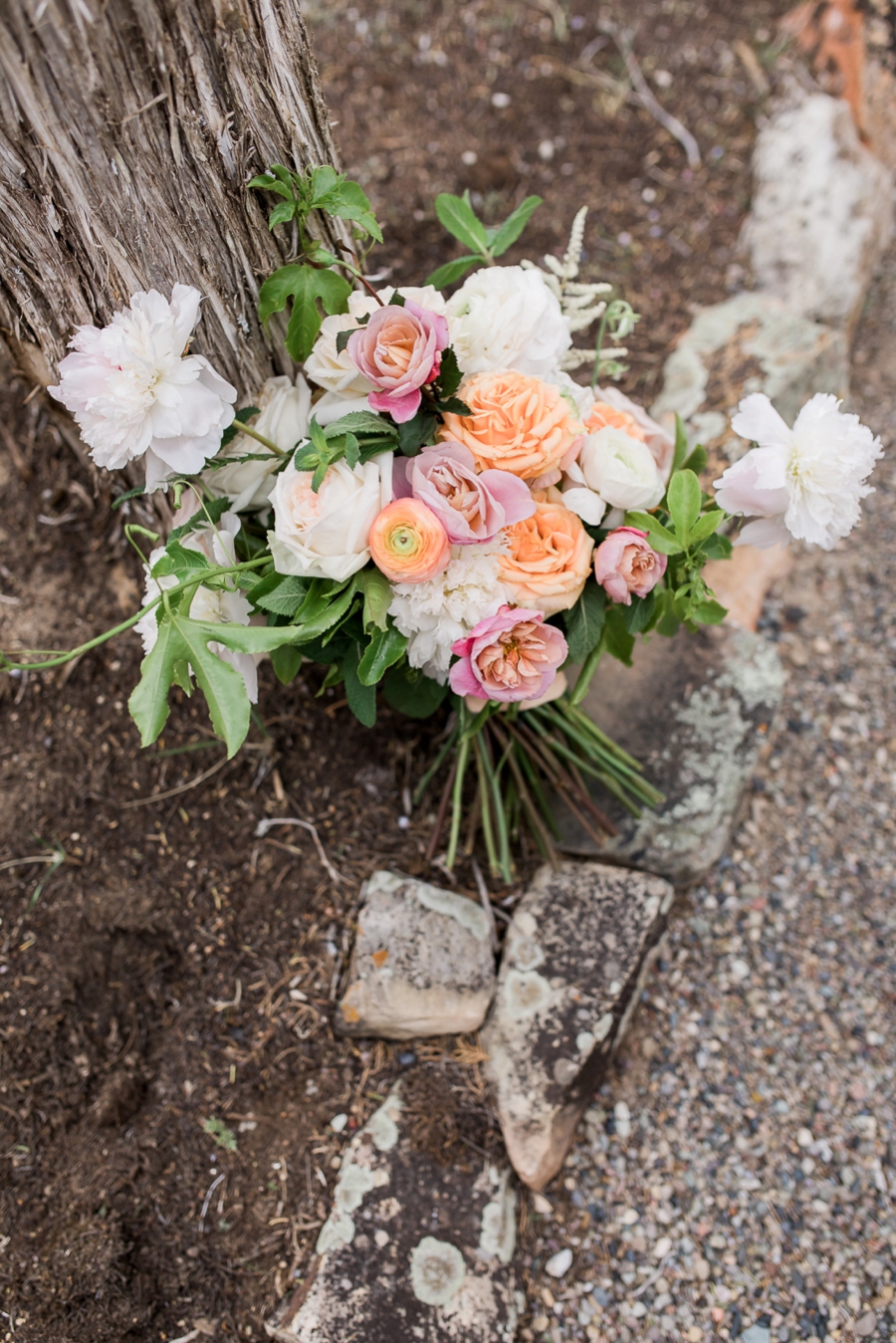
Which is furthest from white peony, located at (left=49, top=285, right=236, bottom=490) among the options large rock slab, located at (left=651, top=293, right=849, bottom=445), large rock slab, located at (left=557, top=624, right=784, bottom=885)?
large rock slab, located at (left=651, top=293, right=849, bottom=445)

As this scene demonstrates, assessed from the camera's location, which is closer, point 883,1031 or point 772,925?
point 883,1031

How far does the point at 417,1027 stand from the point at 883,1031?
3.64 ft

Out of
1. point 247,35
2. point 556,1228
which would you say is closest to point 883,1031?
point 556,1228

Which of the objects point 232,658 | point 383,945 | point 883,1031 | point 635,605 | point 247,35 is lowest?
point 883,1031

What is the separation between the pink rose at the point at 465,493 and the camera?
1214 mm

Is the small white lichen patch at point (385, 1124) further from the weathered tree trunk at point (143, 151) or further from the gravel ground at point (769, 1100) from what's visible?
the weathered tree trunk at point (143, 151)

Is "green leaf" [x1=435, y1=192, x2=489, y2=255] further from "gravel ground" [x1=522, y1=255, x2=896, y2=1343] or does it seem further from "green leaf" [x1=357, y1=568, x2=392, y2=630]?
"gravel ground" [x1=522, y1=255, x2=896, y2=1343]

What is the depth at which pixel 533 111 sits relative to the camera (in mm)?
2879

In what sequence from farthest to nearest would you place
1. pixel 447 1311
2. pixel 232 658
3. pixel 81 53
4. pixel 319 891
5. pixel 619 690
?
pixel 619 690 → pixel 319 891 → pixel 447 1311 → pixel 232 658 → pixel 81 53

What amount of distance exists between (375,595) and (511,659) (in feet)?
0.75

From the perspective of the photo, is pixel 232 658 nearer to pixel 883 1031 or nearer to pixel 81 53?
pixel 81 53

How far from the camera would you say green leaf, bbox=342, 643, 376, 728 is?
139cm

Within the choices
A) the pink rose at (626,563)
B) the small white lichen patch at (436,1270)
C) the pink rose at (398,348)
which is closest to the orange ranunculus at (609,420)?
the pink rose at (626,563)

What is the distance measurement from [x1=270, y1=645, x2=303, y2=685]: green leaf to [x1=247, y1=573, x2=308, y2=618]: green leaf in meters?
0.15
